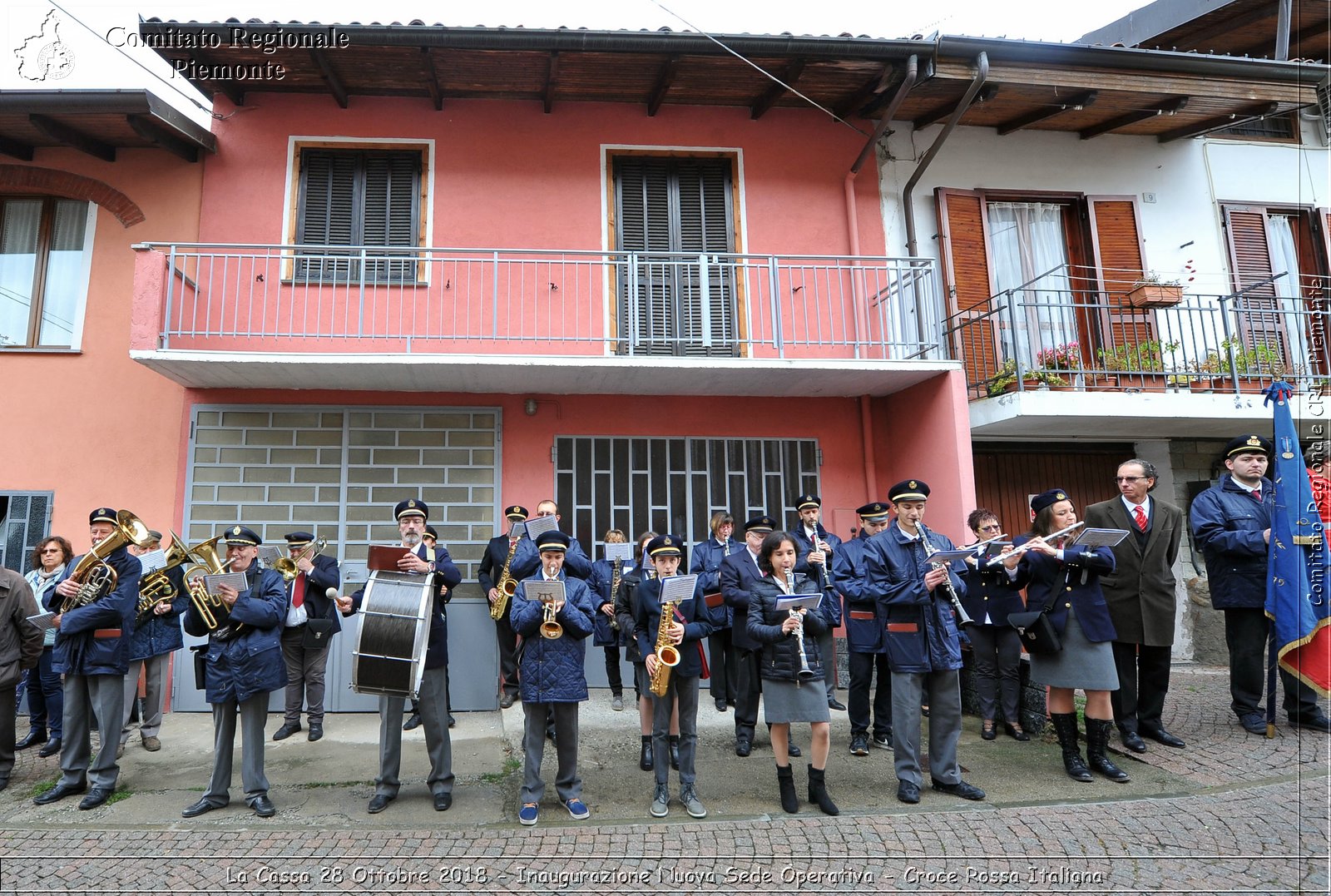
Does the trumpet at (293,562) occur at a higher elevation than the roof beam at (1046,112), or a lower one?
lower

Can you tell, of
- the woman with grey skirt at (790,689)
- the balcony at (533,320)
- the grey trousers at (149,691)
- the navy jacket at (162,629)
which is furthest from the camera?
the balcony at (533,320)

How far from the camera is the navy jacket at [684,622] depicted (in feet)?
17.8

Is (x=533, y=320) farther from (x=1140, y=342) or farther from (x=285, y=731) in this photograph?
(x=1140, y=342)

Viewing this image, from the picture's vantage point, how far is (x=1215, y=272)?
10.5 meters

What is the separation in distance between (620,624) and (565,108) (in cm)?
664

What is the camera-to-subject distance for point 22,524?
28.1 ft

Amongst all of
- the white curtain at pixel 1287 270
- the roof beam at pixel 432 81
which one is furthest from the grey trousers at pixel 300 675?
the white curtain at pixel 1287 270

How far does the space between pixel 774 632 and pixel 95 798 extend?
4.75m

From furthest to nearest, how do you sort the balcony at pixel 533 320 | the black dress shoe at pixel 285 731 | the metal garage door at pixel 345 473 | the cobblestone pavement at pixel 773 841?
the metal garage door at pixel 345 473 < the balcony at pixel 533 320 < the black dress shoe at pixel 285 731 < the cobblestone pavement at pixel 773 841

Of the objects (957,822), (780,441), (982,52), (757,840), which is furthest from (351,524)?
(982,52)

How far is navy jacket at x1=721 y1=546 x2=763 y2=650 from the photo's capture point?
17.9ft

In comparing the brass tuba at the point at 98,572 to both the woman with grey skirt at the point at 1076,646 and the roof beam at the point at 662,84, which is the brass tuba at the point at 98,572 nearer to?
the woman with grey skirt at the point at 1076,646

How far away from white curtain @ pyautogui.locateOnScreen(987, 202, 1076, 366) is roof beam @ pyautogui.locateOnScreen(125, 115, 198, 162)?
9767 millimetres

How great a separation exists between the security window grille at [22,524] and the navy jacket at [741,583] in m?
7.62
